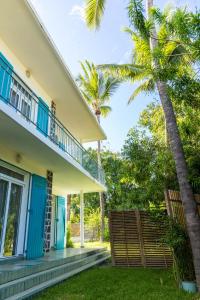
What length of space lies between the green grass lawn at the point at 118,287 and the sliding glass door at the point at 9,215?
2.08 metres

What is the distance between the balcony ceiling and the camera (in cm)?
706

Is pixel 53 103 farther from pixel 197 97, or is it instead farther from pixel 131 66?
pixel 197 97

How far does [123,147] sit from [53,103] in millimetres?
3846

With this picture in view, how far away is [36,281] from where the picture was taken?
18.4 feet

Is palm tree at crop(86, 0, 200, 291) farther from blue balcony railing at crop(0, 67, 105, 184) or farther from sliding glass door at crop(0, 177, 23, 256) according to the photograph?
sliding glass door at crop(0, 177, 23, 256)

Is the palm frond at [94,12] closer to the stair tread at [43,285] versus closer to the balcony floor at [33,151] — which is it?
the balcony floor at [33,151]

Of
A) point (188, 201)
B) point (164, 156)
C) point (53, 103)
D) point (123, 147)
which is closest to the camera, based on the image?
point (188, 201)

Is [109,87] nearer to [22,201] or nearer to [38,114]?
[38,114]

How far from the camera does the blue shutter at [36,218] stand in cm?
798

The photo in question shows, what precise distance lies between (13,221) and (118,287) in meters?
3.79

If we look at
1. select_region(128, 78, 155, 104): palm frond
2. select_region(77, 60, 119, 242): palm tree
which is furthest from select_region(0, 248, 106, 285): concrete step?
select_region(77, 60, 119, 242): palm tree

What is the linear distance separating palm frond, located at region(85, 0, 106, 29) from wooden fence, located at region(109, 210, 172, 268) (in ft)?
26.7

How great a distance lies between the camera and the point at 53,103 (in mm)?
11352

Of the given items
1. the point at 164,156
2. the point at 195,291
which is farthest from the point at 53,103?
the point at 195,291
